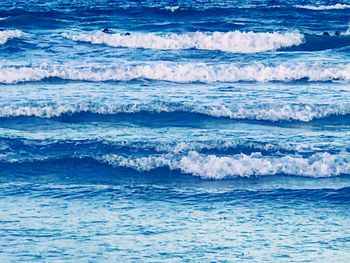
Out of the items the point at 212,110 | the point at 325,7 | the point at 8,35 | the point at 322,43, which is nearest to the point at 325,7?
the point at 325,7

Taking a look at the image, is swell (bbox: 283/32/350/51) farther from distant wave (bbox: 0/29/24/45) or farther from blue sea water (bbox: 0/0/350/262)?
distant wave (bbox: 0/29/24/45)

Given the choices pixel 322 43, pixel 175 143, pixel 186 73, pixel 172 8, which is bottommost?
pixel 175 143

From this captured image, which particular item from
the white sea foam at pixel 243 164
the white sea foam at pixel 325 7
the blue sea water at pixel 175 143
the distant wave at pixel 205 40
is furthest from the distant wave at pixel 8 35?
the white sea foam at pixel 243 164

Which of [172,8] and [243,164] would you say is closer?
[243,164]

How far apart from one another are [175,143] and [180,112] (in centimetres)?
258

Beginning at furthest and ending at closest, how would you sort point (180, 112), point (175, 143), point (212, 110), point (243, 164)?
1. point (180, 112)
2. point (212, 110)
3. point (175, 143)
4. point (243, 164)

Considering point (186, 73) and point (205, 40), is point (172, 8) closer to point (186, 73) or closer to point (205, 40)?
point (205, 40)

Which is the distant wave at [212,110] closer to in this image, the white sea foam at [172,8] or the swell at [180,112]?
the swell at [180,112]

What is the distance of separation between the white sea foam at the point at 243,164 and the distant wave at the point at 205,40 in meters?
11.3

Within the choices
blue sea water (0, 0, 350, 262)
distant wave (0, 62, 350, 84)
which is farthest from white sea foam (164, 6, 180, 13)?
distant wave (0, 62, 350, 84)

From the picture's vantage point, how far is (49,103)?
717 inches

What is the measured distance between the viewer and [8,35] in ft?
86.8

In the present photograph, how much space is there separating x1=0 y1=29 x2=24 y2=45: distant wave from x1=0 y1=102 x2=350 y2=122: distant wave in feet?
27.7

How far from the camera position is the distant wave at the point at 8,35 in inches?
1025
